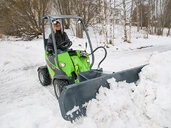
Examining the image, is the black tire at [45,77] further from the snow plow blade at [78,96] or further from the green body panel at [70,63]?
the snow plow blade at [78,96]

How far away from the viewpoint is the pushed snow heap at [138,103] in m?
1.78

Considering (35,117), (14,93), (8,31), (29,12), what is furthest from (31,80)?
(8,31)

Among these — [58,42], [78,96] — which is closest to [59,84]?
[78,96]

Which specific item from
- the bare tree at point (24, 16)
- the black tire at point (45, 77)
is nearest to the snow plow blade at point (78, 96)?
the black tire at point (45, 77)

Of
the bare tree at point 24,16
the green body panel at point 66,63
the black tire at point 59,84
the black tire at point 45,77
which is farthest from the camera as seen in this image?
the bare tree at point 24,16

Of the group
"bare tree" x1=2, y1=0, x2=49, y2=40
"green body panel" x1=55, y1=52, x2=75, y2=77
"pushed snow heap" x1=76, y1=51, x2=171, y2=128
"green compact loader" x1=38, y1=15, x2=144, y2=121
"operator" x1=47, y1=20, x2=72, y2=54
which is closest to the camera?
"pushed snow heap" x1=76, y1=51, x2=171, y2=128

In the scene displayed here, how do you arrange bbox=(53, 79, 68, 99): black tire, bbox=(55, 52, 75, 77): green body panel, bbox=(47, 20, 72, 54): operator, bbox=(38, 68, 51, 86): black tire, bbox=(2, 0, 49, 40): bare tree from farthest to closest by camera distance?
bbox=(2, 0, 49, 40): bare tree → bbox=(38, 68, 51, 86): black tire → bbox=(47, 20, 72, 54): operator → bbox=(55, 52, 75, 77): green body panel → bbox=(53, 79, 68, 99): black tire

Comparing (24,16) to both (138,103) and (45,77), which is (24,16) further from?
(138,103)

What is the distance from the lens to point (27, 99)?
2977mm

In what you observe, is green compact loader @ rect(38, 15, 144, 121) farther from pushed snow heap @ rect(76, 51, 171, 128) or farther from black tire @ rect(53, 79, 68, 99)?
pushed snow heap @ rect(76, 51, 171, 128)

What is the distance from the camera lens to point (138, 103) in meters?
2.01

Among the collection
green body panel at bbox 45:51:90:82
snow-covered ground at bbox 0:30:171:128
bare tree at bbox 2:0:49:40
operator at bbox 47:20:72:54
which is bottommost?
snow-covered ground at bbox 0:30:171:128

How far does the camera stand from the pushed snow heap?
1779mm

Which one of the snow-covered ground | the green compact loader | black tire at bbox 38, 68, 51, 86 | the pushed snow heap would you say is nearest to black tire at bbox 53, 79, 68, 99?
the green compact loader
